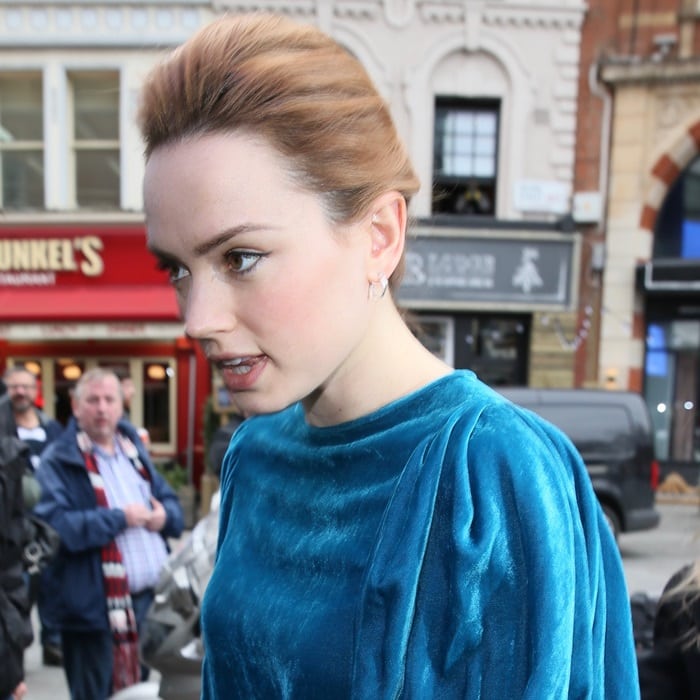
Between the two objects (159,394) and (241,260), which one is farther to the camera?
(159,394)

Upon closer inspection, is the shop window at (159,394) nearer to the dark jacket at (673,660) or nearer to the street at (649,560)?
the street at (649,560)

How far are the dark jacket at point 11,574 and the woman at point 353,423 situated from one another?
6.45 feet

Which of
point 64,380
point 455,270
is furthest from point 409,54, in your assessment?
point 64,380

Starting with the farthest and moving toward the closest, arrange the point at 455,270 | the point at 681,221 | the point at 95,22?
the point at 681,221 < the point at 455,270 < the point at 95,22

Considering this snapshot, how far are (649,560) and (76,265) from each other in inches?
316

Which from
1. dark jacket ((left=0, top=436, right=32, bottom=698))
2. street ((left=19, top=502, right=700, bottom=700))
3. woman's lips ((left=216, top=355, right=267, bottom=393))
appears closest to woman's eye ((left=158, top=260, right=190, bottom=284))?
woman's lips ((left=216, top=355, right=267, bottom=393))

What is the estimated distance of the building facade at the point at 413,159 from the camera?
9469 millimetres

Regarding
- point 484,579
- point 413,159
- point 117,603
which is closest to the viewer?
point 484,579

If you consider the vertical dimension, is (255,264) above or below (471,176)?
below

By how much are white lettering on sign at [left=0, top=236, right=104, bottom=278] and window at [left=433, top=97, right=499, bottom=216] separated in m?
4.88

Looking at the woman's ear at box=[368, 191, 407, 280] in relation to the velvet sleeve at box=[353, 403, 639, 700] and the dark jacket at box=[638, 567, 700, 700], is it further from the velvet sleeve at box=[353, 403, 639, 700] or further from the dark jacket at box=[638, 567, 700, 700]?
the dark jacket at box=[638, 567, 700, 700]

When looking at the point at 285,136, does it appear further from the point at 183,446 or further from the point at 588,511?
the point at 183,446

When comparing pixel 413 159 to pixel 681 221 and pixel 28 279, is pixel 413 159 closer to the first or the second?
pixel 681 221

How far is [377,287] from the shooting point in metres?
0.97
